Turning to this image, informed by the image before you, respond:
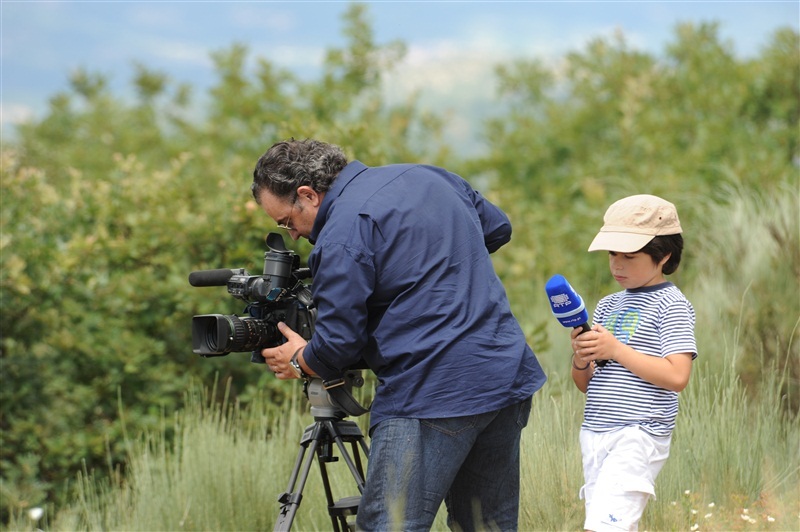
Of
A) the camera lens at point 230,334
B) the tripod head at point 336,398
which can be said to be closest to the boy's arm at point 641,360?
the tripod head at point 336,398

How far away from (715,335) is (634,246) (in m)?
2.90

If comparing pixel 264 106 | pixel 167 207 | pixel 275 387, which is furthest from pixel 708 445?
pixel 264 106

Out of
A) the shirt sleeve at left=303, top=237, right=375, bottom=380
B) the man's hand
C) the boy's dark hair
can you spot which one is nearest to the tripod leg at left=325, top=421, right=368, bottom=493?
the man's hand

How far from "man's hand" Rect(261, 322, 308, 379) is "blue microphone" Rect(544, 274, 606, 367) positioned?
86 cm

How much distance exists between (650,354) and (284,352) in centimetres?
119

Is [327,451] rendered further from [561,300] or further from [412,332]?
[561,300]

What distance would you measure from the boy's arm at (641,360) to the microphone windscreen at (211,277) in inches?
49.9

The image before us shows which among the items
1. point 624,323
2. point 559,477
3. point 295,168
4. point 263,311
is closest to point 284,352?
point 263,311

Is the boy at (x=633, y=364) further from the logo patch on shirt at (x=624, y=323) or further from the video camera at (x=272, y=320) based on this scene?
the video camera at (x=272, y=320)

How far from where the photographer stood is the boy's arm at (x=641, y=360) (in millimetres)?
3127

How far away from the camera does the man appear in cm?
314

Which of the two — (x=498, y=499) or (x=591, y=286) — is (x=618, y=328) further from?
(x=591, y=286)

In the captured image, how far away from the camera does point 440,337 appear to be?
10.4ft

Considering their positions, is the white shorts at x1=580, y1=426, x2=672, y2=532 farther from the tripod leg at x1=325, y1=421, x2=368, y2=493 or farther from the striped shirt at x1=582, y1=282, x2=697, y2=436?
the tripod leg at x1=325, y1=421, x2=368, y2=493
